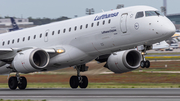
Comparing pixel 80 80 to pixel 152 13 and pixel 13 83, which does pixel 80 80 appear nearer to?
pixel 13 83

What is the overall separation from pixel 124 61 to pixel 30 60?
7.20 meters

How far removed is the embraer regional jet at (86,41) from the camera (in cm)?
2270

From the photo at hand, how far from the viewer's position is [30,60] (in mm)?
24297

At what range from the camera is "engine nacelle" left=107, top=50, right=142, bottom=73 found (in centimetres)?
2733

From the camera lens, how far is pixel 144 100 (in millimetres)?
16453

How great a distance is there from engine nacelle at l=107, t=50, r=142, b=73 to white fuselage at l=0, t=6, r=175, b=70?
7.06 ft

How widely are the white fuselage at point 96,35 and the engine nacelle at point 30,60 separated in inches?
44.4

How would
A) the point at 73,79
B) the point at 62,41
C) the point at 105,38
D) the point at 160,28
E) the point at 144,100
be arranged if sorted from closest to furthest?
the point at 144,100 → the point at 160,28 → the point at 105,38 → the point at 62,41 → the point at 73,79

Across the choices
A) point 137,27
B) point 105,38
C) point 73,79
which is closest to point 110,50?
point 105,38

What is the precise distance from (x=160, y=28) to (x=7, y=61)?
39.6ft

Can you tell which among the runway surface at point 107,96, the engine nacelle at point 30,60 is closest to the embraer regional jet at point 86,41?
the engine nacelle at point 30,60

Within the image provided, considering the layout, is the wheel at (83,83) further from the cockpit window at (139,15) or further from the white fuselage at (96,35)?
the cockpit window at (139,15)

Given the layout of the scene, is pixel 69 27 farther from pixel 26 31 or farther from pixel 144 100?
pixel 144 100

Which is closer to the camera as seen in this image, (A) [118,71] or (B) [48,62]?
(B) [48,62]
